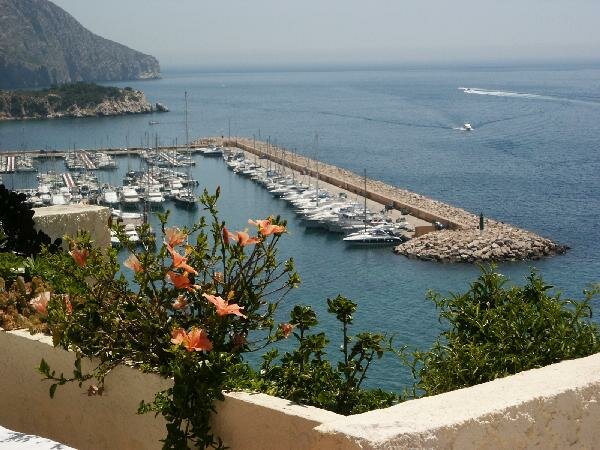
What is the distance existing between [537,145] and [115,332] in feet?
171

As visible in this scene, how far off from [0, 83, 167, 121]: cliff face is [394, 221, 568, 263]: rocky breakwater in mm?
65650

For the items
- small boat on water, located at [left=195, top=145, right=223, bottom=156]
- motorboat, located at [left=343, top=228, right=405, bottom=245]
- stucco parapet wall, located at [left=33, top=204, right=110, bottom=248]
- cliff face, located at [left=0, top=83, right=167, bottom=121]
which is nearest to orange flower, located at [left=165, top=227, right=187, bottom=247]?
stucco parapet wall, located at [left=33, top=204, right=110, bottom=248]

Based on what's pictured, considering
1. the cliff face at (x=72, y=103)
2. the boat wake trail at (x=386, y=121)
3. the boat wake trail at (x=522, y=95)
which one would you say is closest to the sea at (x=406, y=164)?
the boat wake trail at (x=386, y=121)

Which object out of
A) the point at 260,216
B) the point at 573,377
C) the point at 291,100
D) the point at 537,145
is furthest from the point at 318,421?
the point at 291,100

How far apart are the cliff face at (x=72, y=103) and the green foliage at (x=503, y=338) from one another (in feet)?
287

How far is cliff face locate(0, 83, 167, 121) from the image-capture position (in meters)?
87.7

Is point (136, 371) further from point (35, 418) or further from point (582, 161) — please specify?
point (582, 161)

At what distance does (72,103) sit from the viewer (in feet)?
295

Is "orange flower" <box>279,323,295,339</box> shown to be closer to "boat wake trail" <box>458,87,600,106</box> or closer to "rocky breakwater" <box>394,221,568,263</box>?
"rocky breakwater" <box>394,221,568,263</box>

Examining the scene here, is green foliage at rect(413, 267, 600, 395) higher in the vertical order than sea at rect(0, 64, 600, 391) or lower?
higher

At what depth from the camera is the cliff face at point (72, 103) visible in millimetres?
87688

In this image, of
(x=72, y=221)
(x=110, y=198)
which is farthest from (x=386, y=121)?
(x=72, y=221)

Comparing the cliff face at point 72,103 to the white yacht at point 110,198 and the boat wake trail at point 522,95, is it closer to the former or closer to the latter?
the boat wake trail at point 522,95

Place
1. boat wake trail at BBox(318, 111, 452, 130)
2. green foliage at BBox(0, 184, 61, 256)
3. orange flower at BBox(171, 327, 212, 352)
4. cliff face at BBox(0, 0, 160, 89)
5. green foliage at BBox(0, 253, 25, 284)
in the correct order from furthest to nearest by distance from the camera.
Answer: cliff face at BBox(0, 0, 160, 89)
boat wake trail at BBox(318, 111, 452, 130)
green foliage at BBox(0, 184, 61, 256)
green foliage at BBox(0, 253, 25, 284)
orange flower at BBox(171, 327, 212, 352)
